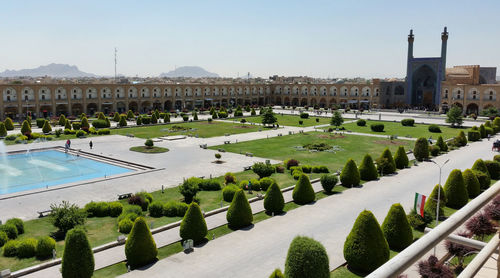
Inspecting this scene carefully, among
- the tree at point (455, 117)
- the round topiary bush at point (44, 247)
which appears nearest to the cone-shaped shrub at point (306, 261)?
the round topiary bush at point (44, 247)

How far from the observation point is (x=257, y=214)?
18547 mm

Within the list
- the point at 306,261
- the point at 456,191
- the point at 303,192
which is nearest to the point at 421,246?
the point at 306,261

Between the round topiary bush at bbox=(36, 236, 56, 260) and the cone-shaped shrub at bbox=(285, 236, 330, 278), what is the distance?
8.96m

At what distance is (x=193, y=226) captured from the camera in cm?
1491

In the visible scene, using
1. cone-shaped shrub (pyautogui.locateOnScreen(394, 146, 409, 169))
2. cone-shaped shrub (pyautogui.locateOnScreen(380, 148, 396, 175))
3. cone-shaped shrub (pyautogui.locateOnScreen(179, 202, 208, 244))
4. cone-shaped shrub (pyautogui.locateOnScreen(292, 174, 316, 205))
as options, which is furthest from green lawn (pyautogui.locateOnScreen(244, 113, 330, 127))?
cone-shaped shrub (pyautogui.locateOnScreen(179, 202, 208, 244))

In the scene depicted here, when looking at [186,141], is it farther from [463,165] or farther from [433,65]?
[433,65]

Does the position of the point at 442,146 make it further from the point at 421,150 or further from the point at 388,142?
the point at 388,142

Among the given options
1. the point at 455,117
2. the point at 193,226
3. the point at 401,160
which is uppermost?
the point at 455,117

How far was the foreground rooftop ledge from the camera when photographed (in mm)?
2212

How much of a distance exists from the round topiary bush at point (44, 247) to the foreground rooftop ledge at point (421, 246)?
46.8 ft

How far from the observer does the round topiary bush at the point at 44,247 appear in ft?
45.6

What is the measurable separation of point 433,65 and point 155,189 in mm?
66839

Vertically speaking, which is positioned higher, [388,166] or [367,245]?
[388,166]

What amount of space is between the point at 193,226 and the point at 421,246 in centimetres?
1309
